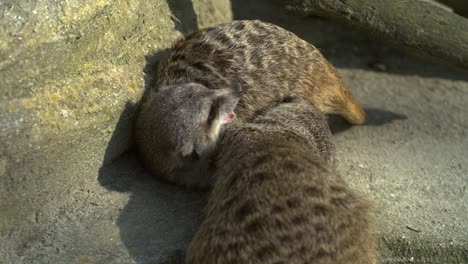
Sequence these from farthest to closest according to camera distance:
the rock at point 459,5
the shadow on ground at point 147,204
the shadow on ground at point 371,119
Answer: the rock at point 459,5 < the shadow on ground at point 371,119 < the shadow on ground at point 147,204

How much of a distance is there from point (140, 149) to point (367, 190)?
97 cm

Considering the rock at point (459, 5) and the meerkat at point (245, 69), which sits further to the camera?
the rock at point (459, 5)

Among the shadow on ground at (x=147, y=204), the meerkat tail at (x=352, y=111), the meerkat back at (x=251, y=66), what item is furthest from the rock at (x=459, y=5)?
the shadow on ground at (x=147, y=204)

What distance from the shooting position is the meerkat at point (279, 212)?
1902 mm

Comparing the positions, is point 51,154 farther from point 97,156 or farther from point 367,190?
point 367,190

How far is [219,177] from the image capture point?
89.4 inches

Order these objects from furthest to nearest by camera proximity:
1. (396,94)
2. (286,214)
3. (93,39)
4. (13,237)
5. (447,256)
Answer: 1. (396,94)
2. (447,256)
3. (93,39)
4. (13,237)
5. (286,214)

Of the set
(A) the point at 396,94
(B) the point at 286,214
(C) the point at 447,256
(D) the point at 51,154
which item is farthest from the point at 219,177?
(A) the point at 396,94

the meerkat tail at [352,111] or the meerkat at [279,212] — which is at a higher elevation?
the meerkat at [279,212]

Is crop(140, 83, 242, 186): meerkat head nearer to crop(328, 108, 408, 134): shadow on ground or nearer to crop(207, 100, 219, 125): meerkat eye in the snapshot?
crop(207, 100, 219, 125): meerkat eye

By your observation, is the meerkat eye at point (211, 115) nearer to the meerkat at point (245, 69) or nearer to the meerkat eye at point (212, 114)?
the meerkat eye at point (212, 114)

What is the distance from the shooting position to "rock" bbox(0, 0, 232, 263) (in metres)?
2.04

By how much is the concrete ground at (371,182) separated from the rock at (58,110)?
16 mm

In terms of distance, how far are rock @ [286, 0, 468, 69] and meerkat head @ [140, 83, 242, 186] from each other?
0.69m
